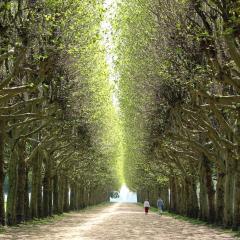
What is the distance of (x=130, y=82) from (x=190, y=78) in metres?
12.5

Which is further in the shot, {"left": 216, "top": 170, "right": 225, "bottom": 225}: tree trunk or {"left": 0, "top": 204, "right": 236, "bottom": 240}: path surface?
{"left": 216, "top": 170, "right": 225, "bottom": 225}: tree trunk

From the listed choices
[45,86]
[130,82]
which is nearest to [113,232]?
[45,86]

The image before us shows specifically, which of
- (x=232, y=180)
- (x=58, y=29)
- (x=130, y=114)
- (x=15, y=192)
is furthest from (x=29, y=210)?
(x=58, y=29)

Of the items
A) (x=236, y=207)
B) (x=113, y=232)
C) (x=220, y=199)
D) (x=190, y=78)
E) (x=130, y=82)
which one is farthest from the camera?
(x=130, y=82)

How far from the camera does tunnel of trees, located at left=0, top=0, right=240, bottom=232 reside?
20.3m

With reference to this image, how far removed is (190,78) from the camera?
22688 mm

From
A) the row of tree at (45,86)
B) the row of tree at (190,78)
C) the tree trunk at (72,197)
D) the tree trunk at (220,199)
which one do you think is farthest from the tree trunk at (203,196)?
the tree trunk at (72,197)

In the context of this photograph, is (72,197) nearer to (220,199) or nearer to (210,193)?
(210,193)

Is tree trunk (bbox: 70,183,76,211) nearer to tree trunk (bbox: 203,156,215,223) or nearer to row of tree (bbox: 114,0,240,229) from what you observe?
row of tree (bbox: 114,0,240,229)

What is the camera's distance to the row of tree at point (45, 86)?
2048 centimetres

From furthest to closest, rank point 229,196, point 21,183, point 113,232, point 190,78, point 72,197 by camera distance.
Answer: point 72,197
point 21,183
point 229,196
point 113,232
point 190,78

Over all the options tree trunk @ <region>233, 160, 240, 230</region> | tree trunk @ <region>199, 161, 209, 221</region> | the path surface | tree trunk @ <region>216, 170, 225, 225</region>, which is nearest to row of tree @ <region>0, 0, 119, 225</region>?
the path surface

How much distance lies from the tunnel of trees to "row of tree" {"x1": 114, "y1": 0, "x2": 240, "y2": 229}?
0.07m

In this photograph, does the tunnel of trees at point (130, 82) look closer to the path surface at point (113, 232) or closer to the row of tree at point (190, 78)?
the row of tree at point (190, 78)
